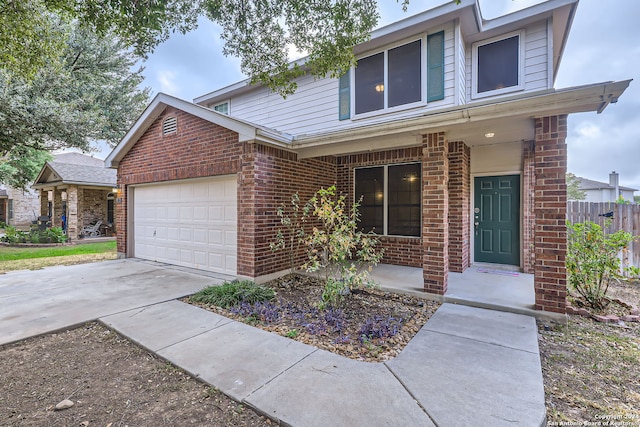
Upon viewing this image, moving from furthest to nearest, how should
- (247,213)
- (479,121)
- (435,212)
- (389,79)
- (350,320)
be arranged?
Result: (389,79)
(247,213)
(435,212)
(479,121)
(350,320)

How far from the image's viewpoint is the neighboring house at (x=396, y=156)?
4934mm

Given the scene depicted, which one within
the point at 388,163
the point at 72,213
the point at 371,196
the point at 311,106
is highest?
the point at 311,106

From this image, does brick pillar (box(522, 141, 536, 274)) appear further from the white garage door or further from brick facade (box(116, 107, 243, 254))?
the white garage door

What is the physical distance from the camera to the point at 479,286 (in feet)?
16.7

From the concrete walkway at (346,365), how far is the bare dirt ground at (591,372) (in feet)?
0.46

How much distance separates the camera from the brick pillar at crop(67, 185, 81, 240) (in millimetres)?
12445

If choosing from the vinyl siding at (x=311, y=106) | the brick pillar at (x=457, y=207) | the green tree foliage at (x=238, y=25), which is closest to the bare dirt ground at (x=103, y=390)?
the green tree foliage at (x=238, y=25)

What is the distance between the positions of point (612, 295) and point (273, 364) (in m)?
5.98

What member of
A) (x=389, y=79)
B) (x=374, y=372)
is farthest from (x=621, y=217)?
(x=374, y=372)

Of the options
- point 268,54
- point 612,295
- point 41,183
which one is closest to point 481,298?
point 612,295

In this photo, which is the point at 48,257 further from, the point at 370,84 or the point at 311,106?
the point at 370,84

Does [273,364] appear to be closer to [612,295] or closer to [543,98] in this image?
[543,98]

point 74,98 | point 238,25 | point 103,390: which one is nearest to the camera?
point 103,390

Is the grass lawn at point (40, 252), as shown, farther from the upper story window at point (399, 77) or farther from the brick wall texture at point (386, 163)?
the upper story window at point (399, 77)
